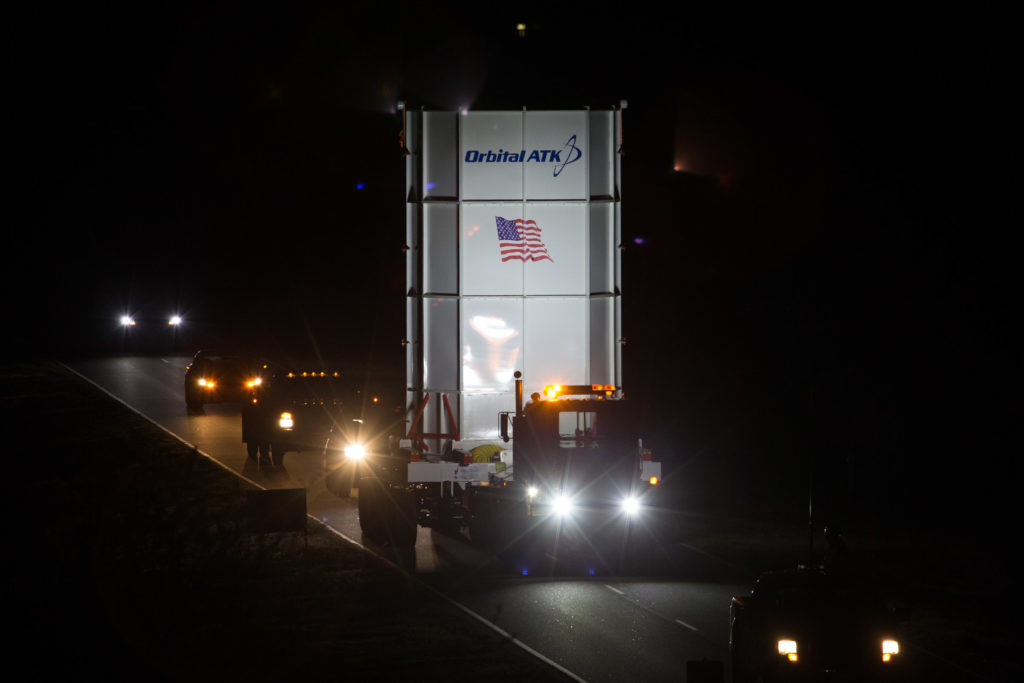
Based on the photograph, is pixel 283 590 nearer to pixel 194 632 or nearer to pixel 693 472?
pixel 194 632

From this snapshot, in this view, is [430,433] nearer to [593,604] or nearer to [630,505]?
[630,505]

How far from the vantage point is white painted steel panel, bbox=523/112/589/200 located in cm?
1270

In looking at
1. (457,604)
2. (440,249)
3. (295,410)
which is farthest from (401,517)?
(295,410)

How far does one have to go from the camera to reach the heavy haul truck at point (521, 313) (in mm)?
12625

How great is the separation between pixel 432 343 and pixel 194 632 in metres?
4.33

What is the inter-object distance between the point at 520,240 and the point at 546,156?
104 cm

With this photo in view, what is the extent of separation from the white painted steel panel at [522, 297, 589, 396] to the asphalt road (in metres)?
2.34

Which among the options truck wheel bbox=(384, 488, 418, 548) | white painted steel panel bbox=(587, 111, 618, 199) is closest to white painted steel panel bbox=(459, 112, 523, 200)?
white painted steel panel bbox=(587, 111, 618, 199)

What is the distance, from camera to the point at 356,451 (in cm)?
1451

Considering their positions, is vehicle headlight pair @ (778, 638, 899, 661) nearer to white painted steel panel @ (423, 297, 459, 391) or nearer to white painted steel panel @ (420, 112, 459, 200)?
white painted steel panel @ (423, 297, 459, 391)

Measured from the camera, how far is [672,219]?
5088 cm

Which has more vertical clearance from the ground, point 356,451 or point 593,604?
point 356,451

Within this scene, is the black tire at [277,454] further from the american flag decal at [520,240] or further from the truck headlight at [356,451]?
the american flag decal at [520,240]

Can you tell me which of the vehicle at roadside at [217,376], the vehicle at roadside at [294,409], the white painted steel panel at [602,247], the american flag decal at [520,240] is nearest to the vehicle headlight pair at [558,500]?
the white painted steel panel at [602,247]
